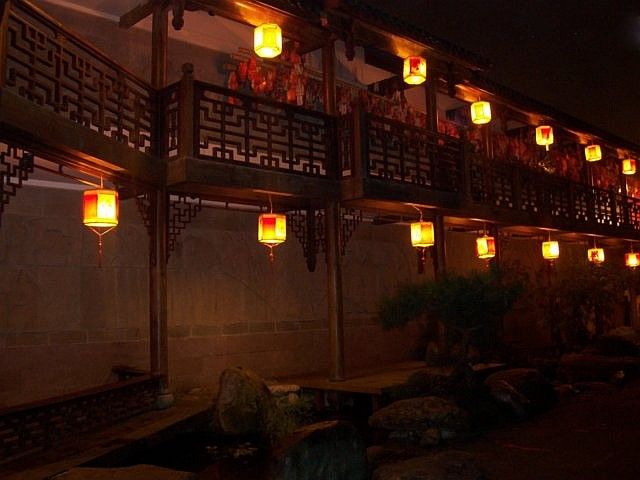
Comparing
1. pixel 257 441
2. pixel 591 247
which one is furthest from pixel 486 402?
pixel 591 247

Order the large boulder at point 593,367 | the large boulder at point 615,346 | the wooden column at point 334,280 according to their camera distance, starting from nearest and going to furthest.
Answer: the wooden column at point 334,280
the large boulder at point 593,367
the large boulder at point 615,346

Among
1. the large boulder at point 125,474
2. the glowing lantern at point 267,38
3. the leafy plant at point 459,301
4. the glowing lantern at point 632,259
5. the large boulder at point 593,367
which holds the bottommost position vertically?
the large boulder at point 593,367

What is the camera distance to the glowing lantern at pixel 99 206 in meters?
7.05

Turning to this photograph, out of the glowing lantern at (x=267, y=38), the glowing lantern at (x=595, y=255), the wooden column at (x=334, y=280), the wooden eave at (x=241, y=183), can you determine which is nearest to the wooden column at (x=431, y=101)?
the wooden column at (x=334, y=280)

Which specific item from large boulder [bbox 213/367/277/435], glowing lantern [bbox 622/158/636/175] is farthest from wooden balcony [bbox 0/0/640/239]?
glowing lantern [bbox 622/158/636/175]

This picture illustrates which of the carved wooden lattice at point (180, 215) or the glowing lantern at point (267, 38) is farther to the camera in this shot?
the glowing lantern at point (267, 38)

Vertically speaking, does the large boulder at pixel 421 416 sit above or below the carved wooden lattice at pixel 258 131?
below

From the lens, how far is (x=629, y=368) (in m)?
13.2

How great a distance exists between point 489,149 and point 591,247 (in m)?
5.62

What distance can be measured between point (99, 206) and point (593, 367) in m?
11.2

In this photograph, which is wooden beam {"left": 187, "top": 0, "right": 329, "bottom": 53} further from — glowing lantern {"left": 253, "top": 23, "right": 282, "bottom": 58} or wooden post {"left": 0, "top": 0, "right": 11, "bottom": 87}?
wooden post {"left": 0, "top": 0, "right": 11, "bottom": 87}

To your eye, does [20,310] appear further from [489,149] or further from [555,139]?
[555,139]

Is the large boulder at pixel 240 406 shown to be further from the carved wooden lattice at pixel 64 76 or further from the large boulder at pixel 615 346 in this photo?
the large boulder at pixel 615 346

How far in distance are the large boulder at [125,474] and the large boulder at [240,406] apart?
2958 mm
